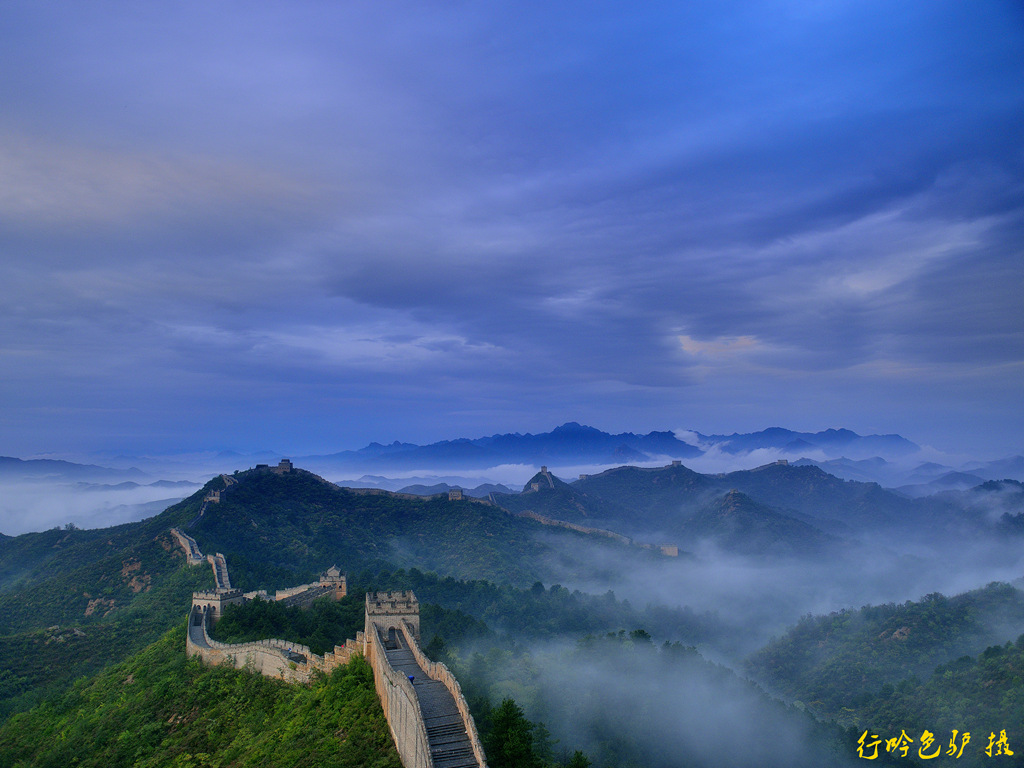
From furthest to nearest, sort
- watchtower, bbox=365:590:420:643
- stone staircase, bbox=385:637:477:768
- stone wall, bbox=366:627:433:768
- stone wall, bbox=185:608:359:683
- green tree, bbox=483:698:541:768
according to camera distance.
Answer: watchtower, bbox=365:590:420:643 → stone wall, bbox=185:608:359:683 → green tree, bbox=483:698:541:768 → stone wall, bbox=366:627:433:768 → stone staircase, bbox=385:637:477:768

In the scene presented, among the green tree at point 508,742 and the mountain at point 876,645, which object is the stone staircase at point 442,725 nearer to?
the green tree at point 508,742

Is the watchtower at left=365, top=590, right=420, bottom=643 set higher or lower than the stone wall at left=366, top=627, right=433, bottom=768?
higher

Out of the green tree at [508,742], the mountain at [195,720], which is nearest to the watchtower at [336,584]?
the mountain at [195,720]

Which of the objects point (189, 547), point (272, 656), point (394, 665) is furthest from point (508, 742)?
point (189, 547)

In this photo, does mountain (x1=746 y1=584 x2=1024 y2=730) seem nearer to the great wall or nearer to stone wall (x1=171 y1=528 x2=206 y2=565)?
the great wall

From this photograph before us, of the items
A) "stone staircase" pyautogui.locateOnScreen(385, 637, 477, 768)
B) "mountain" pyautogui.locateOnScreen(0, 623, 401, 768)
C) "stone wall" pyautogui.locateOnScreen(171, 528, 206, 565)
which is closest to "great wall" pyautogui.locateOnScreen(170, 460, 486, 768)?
"stone staircase" pyautogui.locateOnScreen(385, 637, 477, 768)

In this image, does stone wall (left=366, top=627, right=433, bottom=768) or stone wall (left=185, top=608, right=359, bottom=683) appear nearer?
stone wall (left=366, top=627, right=433, bottom=768)

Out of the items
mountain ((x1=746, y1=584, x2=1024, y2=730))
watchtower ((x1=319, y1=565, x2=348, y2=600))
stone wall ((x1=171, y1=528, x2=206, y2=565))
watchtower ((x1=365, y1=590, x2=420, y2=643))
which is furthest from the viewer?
mountain ((x1=746, y1=584, x2=1024, y2=730))

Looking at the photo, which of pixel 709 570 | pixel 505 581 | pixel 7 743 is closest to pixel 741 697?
pixel 505 581
